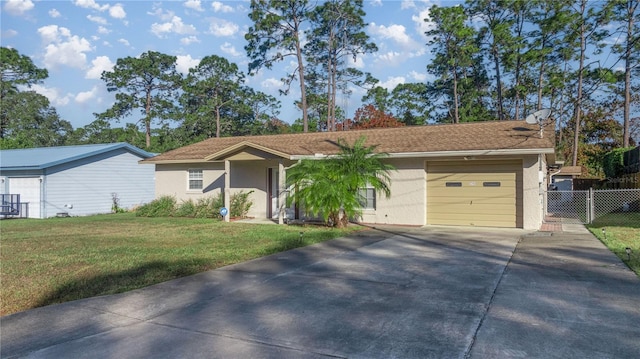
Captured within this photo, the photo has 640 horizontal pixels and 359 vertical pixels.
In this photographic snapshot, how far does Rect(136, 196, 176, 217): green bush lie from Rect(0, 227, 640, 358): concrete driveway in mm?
11061

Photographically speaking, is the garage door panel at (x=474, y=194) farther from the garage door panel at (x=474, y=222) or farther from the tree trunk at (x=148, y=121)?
the tree trunk at (x=148, y=121)

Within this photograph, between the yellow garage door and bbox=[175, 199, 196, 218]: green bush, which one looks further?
bbox=[175, 199, 196, 218]: green bush

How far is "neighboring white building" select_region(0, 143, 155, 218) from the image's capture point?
20.0 m

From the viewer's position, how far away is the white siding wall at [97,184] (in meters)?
20.3

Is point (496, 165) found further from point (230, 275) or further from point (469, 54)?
point (469, 54)

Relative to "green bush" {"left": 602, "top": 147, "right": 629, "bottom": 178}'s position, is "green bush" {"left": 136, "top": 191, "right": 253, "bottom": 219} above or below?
below

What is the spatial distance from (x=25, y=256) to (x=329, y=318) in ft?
23.5

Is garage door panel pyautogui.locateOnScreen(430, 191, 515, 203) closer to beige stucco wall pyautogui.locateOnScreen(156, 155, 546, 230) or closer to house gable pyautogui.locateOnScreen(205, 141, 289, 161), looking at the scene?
beige stucco wall pyautogui.locateOnScreen(156, 155, 546, 230)

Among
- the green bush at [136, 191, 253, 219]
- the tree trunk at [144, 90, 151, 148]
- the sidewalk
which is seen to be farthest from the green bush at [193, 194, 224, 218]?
the tree trunk at [144, 90, 151, 148]

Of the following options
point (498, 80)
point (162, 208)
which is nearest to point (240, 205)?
point (162, 208)

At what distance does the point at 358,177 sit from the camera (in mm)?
12812

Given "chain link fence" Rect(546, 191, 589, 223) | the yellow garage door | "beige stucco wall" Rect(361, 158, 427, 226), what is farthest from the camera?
"chain link fence" Rect(546, 191, 589, 223)

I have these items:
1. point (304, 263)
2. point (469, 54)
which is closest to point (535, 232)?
point (304, 263)

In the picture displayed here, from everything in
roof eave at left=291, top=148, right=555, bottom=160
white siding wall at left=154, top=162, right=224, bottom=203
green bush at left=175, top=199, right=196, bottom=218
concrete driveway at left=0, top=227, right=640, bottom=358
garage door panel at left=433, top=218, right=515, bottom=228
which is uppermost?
roof eave at left=291, top=148, right=555, bottom=160
